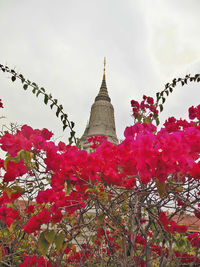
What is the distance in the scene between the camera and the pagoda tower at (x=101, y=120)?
7.02 m

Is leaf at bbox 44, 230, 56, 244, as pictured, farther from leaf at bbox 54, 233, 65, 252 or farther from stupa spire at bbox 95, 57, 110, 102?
stupa spire at bbox 95, 57, 110, 102

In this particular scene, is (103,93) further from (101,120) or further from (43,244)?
(43,244)

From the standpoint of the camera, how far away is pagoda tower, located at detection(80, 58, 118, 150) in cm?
702

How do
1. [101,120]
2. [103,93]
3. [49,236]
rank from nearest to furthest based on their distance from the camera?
[49,236], [101,120], [103,93]

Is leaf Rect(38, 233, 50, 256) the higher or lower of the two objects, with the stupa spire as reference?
lower

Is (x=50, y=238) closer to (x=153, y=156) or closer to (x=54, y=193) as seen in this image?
(x=54, y=193)

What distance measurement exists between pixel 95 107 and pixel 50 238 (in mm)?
7508

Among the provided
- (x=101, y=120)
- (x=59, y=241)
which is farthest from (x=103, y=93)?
(x=59, y=241)

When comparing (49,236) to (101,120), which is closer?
(49,236)

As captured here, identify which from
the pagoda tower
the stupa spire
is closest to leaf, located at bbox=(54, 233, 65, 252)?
the pagoda tower

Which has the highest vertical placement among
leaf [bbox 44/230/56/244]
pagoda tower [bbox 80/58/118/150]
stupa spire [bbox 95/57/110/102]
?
stupa spire [bbox 95/57/110/102]

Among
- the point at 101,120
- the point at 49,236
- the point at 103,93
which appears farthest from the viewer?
the point at 103,93

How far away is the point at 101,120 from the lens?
7.47m

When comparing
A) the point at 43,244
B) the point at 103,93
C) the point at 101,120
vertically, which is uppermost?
the point at 103,93
